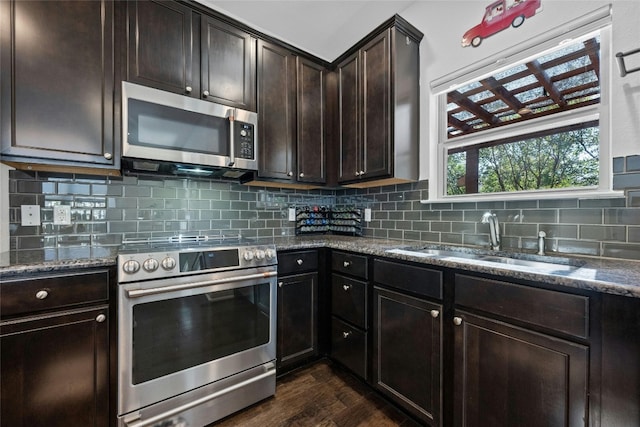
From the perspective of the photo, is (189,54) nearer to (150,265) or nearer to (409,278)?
(150,265)

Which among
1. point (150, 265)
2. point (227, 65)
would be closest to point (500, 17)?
point (227, 65)

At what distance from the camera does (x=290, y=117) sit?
224 centimetres

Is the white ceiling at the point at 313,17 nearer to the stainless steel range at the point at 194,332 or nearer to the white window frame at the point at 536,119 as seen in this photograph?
the white window frame at the point at 536,119

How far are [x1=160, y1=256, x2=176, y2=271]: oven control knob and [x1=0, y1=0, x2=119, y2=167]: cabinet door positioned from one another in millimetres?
680

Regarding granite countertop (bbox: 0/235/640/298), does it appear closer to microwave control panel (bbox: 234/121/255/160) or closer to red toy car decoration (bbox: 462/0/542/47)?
microwave control panel (bbox: 234/121/255/160)

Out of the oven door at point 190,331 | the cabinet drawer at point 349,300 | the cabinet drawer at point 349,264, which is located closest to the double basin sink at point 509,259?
the cabinet drawer at point 349,264

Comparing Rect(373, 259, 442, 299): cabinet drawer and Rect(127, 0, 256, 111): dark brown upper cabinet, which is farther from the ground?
Rect(127, 0, 256, 111): dark brown upper cabinet

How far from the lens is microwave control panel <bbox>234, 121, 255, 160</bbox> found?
6.23 feet

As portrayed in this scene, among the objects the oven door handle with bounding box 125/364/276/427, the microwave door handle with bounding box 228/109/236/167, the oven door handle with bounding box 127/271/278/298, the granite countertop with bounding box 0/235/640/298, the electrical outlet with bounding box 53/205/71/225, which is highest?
the microwave door handle with bounding box 228/109/236/167

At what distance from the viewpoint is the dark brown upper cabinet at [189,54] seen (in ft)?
5.34

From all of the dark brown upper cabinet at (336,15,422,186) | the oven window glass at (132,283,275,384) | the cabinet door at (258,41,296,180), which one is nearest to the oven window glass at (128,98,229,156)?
the cabinet door at (258,41,296,180)

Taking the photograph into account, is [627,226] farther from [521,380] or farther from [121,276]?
[121,276]

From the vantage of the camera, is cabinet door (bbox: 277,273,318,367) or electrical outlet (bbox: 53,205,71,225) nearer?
electrical outlet (bbox: 53,205,71,225)

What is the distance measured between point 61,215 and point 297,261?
1511 millimetres
